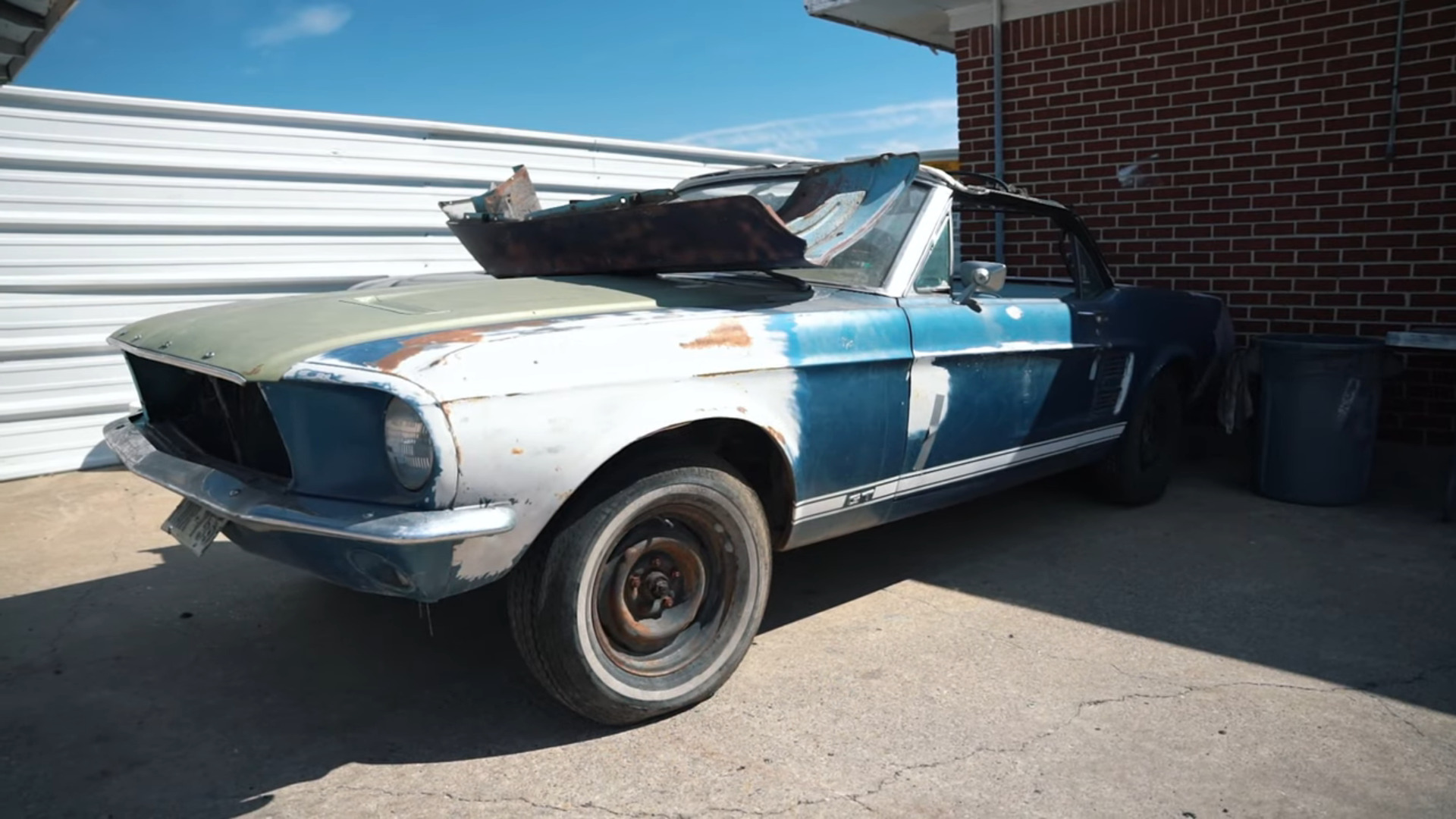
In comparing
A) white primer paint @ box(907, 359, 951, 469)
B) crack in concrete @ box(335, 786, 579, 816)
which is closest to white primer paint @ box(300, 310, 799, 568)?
crack in concrete @ box(335, 786, 579, 816)

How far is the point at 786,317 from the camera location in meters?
3.11

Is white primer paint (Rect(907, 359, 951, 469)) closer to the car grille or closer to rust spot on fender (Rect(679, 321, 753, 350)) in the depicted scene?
rust spot on fender (Rect(679, 321, 753, 350))

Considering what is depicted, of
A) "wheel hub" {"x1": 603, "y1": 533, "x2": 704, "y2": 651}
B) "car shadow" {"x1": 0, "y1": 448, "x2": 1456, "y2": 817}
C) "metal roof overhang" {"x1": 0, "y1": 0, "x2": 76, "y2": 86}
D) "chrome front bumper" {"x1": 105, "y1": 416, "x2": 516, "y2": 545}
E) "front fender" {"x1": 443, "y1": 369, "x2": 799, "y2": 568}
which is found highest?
"metal roof overhang" {"x1": 0, "y1": 0, "x2": 76, "y2": 86}

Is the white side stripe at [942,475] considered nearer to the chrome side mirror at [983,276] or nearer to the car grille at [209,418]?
the chrome side mirror at [983,276]

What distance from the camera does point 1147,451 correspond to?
5.12 m

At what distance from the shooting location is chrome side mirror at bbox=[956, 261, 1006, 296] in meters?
3.67

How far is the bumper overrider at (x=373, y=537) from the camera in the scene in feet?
7.65

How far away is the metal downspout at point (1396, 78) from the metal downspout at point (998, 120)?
7.77 feet

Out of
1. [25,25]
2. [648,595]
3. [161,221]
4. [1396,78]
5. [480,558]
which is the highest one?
[25,25]

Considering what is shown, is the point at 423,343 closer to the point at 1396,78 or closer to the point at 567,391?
the point at 567,391

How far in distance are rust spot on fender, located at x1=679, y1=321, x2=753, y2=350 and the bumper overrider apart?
2.40 ft

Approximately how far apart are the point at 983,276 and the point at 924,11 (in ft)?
14.7

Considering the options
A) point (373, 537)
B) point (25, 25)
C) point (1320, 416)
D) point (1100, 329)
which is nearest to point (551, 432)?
point (373, 537)

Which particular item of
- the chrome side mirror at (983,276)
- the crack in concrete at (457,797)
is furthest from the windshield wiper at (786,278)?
the crack in concrete at (457,797)
